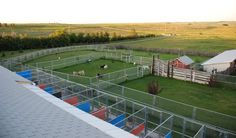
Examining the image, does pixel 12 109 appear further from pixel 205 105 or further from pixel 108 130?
pixel 205 105

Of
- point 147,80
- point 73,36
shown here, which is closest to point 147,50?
point 73,36

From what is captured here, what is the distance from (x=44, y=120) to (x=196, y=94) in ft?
46.0

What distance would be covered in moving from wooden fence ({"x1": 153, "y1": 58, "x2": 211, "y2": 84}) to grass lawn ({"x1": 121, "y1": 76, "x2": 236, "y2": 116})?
695 mm

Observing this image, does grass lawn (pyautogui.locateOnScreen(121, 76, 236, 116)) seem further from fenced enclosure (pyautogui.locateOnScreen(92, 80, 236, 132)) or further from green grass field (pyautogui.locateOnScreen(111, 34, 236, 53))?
green grass field (pyautogui.locateOnScreen(111, 34, 236, 53))

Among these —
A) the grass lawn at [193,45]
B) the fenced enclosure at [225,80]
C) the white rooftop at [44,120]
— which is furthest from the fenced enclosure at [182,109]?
the grass lawn at [193,45]

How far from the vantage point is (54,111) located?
10523 millimetres

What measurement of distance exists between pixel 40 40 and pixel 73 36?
7.87m

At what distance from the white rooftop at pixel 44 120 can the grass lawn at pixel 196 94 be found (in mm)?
10207

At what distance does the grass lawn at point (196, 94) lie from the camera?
56.7ft

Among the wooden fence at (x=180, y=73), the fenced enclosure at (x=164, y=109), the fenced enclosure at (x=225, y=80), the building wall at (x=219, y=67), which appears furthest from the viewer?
the building wall at (x=219, y=67)

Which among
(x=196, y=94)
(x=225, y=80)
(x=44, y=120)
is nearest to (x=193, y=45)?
(x=225, y=80)

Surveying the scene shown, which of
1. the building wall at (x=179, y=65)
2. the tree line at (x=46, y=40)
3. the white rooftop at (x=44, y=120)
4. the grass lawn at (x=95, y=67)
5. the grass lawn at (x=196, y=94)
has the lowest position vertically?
the grass lawn at (x=196, y=94)

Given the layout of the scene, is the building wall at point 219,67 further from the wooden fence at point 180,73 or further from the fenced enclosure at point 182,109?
the fenced enclosure at point 182,109

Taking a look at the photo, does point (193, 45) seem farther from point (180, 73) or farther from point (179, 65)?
point (180, 73)
